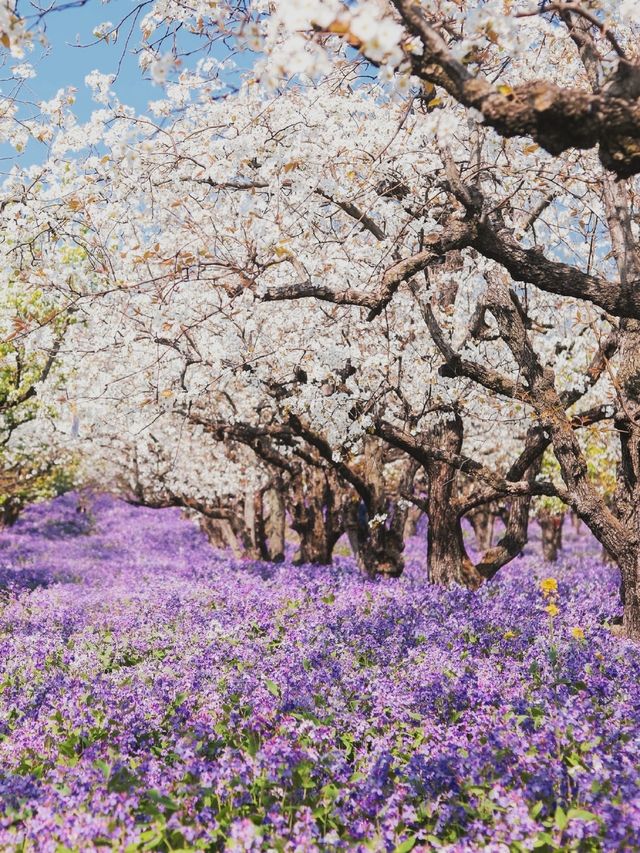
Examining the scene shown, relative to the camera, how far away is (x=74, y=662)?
888 centimetres

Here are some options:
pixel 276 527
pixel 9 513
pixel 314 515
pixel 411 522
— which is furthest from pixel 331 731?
pixel 9 513

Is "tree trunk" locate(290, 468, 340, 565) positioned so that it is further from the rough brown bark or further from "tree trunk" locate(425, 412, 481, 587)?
the rough brown bark

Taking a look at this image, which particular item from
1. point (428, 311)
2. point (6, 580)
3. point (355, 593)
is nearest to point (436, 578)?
point (355, 593)

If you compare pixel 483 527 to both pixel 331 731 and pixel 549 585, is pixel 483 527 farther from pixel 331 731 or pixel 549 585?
pixel 331 731

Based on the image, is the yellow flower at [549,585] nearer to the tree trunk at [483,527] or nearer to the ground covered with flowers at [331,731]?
the ground covered with flowers at [331,731]

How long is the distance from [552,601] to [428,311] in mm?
4746

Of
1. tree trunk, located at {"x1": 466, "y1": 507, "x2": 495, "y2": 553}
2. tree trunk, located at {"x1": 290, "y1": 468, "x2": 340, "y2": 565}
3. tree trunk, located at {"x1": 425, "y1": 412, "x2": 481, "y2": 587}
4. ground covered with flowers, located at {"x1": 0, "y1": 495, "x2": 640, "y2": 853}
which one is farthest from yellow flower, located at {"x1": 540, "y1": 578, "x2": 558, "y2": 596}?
tree trunk, located at {"x1": 466, "y1": 507, "x2": 495, "y2": 553}

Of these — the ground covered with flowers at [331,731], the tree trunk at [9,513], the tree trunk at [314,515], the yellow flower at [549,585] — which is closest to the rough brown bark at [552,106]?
the ground covered with flowers at [331,731]

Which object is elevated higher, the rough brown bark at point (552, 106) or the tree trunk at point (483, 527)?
the rough brown bark at point (552, 106)

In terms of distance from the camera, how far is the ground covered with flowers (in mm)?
4742

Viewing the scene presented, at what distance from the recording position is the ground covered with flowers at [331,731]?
4.74 meters

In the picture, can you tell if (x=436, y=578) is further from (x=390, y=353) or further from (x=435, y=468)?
(x=390, y=353)

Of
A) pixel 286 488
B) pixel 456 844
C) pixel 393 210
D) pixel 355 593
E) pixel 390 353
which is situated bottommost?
pixel 456 844

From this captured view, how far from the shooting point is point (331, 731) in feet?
19.3
